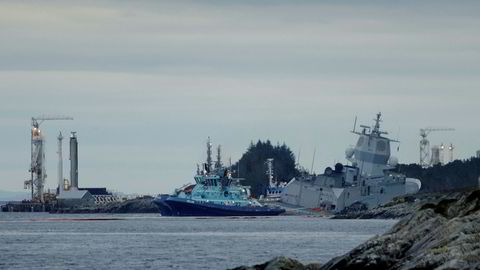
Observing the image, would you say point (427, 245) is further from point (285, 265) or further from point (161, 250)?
point (161, 250)

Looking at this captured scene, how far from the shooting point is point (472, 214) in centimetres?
4706

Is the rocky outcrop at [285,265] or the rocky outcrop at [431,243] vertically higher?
the rocky outcrop at [431,243]

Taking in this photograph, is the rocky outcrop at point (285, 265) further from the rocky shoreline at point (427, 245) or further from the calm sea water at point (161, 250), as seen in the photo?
the calm sea water at point (161, 250)

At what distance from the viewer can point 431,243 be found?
44.8 metres

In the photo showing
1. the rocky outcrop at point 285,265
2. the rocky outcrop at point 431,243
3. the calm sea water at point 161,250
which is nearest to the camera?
the rocky outcrop at point 431,243

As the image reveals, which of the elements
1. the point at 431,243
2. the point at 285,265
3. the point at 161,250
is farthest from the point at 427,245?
the point at 161,250

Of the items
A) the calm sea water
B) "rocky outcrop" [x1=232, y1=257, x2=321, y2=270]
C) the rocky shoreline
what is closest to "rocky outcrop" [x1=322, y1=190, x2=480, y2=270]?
the rocky shoreline

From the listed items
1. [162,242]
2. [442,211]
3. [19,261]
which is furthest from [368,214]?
[442,211]

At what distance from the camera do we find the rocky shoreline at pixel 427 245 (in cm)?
4084

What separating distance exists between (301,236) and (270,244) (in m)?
18.3

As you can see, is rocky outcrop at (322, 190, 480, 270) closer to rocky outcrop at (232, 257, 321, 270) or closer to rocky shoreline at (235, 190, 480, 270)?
rocky shoreline at (235, 190, 480, 270)

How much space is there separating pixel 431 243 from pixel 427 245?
276mm

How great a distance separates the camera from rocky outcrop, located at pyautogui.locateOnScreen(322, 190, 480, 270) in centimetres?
4078

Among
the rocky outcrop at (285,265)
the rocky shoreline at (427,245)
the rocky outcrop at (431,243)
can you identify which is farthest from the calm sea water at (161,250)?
the rocky outcrop at (431,243)
